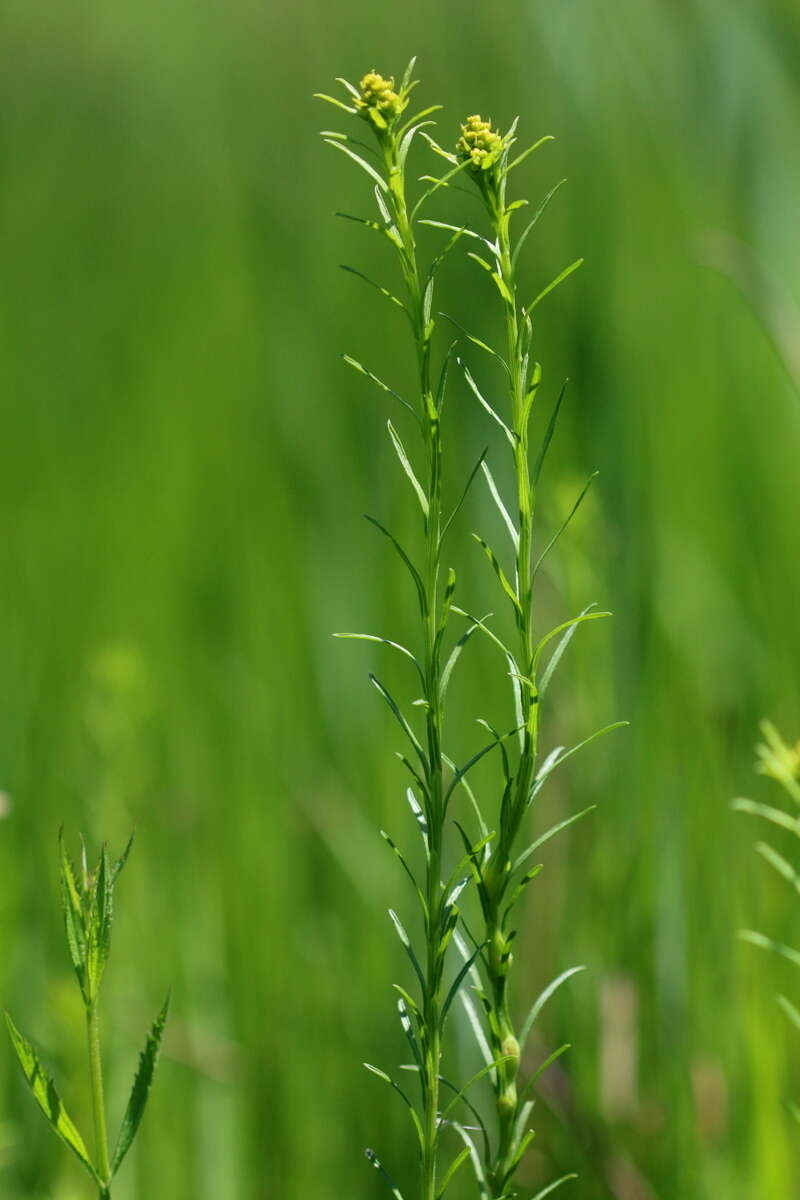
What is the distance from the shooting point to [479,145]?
27cm

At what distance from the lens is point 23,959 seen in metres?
0.74

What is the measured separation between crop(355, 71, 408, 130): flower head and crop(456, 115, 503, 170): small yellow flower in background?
1 cm

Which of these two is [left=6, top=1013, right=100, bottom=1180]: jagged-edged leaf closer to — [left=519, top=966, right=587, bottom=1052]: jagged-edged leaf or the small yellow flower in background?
[left=519, top=966, right=587, bottom=1052]: jagged-edged leaf

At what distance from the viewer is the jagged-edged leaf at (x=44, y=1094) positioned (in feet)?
0.82

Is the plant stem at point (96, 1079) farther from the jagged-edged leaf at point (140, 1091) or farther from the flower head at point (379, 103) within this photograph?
the flower head at point (379, 103)

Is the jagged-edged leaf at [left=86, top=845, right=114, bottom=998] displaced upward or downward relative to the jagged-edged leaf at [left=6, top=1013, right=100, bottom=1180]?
upward

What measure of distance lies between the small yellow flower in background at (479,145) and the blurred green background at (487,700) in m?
0.33

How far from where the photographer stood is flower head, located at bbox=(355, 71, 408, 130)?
0.26 meters

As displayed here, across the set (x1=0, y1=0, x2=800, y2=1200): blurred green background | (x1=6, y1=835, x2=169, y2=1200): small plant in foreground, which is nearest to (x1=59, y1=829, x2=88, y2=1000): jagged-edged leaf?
(x1=6, y1=835, x2=169, y2=1200): small plant in foreground

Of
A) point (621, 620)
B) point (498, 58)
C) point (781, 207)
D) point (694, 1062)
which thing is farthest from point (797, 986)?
point (498, 58)

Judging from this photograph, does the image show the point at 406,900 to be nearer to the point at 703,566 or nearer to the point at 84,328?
the point at 703,566

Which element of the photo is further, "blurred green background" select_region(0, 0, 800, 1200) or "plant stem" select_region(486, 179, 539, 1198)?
"blurred green background" select_region(0, 0, 800, 1200)

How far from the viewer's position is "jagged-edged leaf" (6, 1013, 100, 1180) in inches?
9.9

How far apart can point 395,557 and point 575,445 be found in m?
0.20
